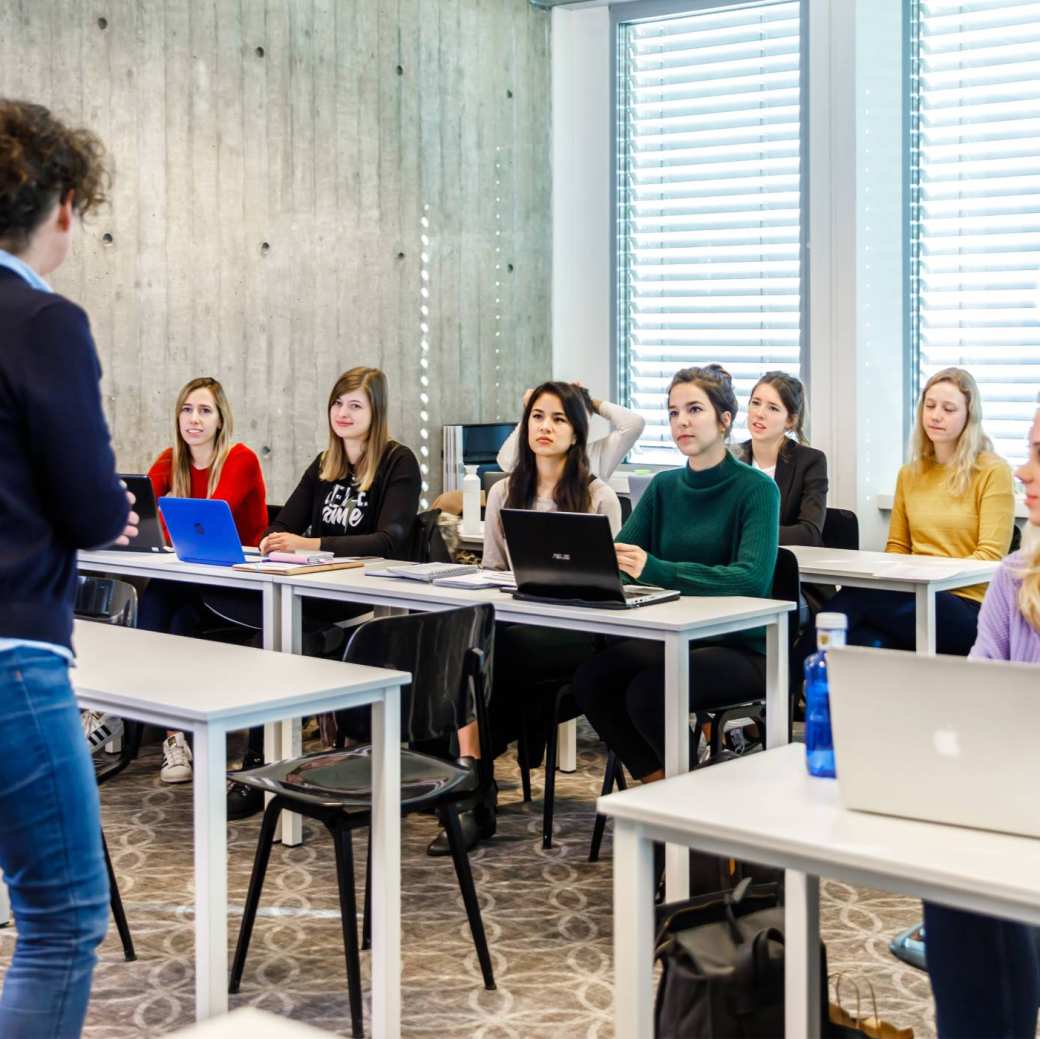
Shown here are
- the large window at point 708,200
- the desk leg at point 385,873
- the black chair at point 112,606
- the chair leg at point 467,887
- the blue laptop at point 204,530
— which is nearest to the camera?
the desk leg at point 385,873

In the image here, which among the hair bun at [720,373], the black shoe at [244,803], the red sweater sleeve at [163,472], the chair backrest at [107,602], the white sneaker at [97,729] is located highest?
the hair bun at [720,373]

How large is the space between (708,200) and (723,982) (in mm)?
5797

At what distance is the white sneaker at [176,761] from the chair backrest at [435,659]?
1879mm

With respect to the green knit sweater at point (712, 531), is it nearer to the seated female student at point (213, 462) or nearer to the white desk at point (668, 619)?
the white desk at point (668, 619)

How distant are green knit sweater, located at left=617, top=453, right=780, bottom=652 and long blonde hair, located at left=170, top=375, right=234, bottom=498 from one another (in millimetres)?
1648

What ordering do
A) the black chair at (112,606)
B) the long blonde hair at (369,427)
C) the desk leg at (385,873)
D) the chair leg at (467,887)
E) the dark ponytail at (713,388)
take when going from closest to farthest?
the desk leg at (385,873) → the chair leg at (467,887) → the black chair at (112,606) → the dark ponytail at (713,388) → the long blonde hair at (369,427)

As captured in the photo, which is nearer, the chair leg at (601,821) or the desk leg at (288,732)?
the chair leg at (601,821)

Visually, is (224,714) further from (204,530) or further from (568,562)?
(204,530)

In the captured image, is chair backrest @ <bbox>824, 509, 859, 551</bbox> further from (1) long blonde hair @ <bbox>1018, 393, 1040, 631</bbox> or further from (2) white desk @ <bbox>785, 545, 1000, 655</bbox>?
(1) long blonde hair @ <bbox>1018, 393, 1040, 631</bbox>

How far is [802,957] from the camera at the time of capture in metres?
1.99

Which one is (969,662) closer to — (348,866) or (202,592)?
(348,866)

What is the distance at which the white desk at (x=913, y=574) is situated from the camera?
4086mm

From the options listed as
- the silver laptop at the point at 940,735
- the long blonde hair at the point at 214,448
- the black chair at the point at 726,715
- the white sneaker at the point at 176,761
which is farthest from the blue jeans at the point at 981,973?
the long blonde hair at the point at 214,448

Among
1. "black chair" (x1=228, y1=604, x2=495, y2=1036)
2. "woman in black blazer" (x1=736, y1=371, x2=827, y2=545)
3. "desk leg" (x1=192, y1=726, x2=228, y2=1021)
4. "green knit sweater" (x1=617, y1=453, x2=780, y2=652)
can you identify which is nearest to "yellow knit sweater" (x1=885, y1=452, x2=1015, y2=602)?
"woman in black blazer" (x1=736, y1=371, x2=827, y2=545)
